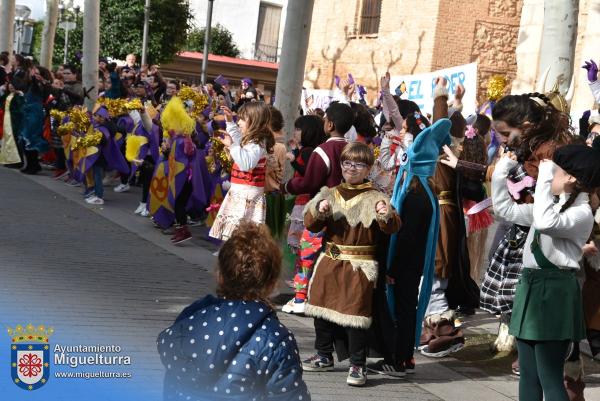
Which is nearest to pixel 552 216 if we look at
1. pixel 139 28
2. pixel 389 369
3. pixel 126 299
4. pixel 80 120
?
pixel 389 369

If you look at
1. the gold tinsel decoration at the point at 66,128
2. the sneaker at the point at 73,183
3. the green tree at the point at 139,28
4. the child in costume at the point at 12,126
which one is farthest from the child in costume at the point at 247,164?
the green tree at the point at 139,28

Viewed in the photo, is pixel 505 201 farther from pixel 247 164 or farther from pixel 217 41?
pixel 217 41

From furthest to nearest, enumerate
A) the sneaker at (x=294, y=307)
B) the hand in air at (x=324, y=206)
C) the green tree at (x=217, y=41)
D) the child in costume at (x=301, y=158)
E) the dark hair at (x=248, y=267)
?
the green tree at (x=217, y=41), the child in costume at (x=301, y=158), the sneaker at (x=294, y=307), the hand in air at (x=324, y=206), the dark hair at (x=248, y=267)

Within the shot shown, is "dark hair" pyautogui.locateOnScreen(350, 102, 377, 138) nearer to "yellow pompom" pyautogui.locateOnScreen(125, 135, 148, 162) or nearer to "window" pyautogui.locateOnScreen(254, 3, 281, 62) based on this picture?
"yellow pompom" pyautogui.locateOnScreen(125, 135, 148, 162)

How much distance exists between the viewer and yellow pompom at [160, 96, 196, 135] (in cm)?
1188

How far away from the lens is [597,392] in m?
7.02

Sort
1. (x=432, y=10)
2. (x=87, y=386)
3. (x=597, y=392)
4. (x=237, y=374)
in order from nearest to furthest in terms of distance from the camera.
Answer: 1. (x=237, y=374)
2. (x=87, y=386)
3. (x=597, y=392)
4. (x=432, y=10)

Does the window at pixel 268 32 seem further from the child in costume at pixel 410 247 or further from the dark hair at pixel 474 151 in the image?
the child in costume at pixel 410 247

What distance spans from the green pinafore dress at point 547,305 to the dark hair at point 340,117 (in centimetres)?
317

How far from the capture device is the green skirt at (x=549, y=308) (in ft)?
16.9

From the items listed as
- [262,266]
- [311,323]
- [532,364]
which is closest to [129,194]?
[311,323]

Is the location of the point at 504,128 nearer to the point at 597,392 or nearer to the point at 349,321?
the point at 349,321

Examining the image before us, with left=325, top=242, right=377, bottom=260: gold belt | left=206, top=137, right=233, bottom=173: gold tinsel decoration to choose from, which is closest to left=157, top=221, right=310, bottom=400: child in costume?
left=325, top=242, right=377, bottom=260: gold belt

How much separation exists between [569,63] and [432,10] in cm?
1952
